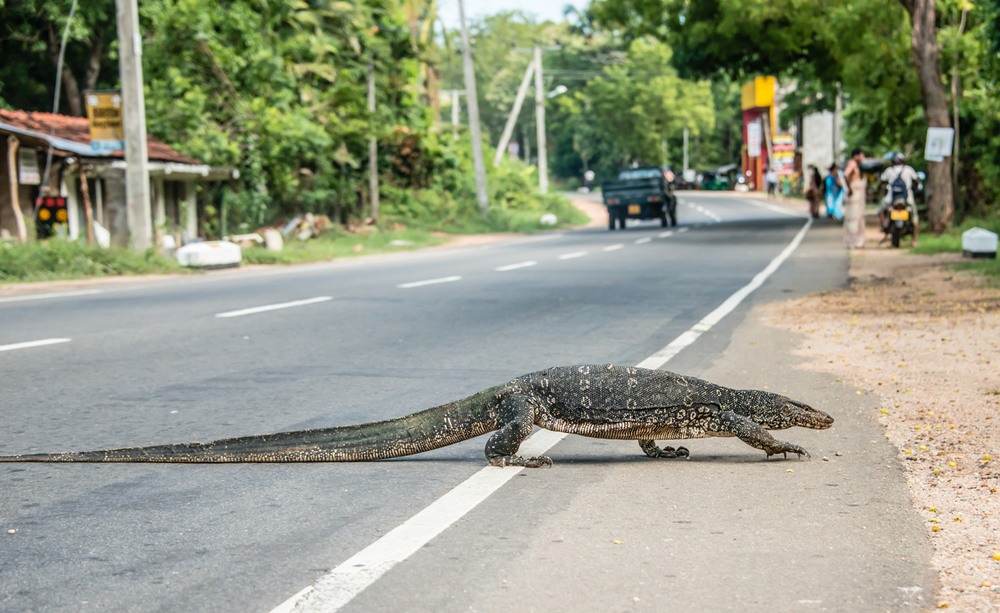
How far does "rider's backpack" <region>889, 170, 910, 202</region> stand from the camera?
26109 mm

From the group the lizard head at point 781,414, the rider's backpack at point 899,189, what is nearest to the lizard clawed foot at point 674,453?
the lizard head at point 781,414

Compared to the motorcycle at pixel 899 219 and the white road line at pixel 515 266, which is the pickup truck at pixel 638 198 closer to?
the motorcycle at pixel 899 219

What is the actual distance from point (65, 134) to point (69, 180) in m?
1.22

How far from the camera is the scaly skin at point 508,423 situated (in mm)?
6109

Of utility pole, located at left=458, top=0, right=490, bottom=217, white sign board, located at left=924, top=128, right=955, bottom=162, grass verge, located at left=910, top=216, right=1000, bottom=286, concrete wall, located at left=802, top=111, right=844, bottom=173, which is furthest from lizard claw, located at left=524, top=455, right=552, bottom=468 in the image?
concrete wall, located at left=802, top=111, right=844, bottom=173

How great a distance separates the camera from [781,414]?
20.8ft

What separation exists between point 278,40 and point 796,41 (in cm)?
1634

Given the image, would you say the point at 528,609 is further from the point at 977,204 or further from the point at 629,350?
the point at 977,204

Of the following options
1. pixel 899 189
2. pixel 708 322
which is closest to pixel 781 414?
pixel 708 322

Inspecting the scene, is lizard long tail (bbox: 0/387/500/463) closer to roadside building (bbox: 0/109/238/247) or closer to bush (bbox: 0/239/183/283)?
bush (bbox: 0/239/183/283)

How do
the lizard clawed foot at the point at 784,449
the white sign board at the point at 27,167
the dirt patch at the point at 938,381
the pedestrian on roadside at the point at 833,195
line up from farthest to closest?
the pedestrian on roadside at the point at 833,195 < the white sign board at the point at 27,167 < the lizard clawed foot at the point at 784,449 < the dirt patch at the point at 938,381

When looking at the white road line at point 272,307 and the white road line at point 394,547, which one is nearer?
the white road line at point 394,547

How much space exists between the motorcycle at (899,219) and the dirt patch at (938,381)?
812 cm

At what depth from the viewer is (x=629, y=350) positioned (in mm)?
10586
